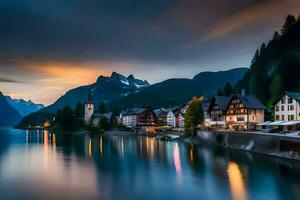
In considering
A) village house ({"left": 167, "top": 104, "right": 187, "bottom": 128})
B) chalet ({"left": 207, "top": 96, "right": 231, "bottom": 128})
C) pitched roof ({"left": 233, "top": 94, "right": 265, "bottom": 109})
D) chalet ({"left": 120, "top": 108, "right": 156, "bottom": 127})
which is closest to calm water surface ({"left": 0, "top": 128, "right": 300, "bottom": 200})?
pitched roof ({"left": 233, "top": 94, "right": 265, "bottom": 109})

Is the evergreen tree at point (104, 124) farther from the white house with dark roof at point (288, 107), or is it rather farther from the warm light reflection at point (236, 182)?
the warm light reflection at point (236, 182)

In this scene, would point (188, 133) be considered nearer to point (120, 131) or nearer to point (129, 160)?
point (129, 160)

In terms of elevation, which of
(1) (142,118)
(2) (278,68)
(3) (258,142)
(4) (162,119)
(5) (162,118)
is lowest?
(4) (162,119)

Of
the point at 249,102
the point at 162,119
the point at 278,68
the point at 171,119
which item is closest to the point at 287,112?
the point at 249,102

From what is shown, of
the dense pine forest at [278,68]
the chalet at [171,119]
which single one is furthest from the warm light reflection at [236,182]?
the chalet at [171,119]

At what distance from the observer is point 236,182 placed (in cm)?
3728

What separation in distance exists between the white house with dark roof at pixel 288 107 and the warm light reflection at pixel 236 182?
25.1m

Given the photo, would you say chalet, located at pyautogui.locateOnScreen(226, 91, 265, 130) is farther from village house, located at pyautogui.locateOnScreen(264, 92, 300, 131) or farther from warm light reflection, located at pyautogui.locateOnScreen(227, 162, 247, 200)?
warm light reflection, located at pyautogui.locateOnScreen(227, 162, 247, 200)

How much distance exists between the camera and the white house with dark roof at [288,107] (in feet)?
218

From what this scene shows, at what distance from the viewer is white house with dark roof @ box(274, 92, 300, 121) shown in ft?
218

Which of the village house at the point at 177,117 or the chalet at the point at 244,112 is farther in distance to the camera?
the village house at the point at 177,117

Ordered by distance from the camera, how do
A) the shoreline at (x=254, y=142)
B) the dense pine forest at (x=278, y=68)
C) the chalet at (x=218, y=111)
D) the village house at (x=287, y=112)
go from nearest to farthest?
the shoreline at (x=254, y=142)
the village house at (x=287, y=112)
the chalet at (x=218, y=111)
the dense pine forest at (x=278, y=68)

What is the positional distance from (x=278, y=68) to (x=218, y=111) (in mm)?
26878

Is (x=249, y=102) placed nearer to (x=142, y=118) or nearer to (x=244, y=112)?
(x=244, y=112)
